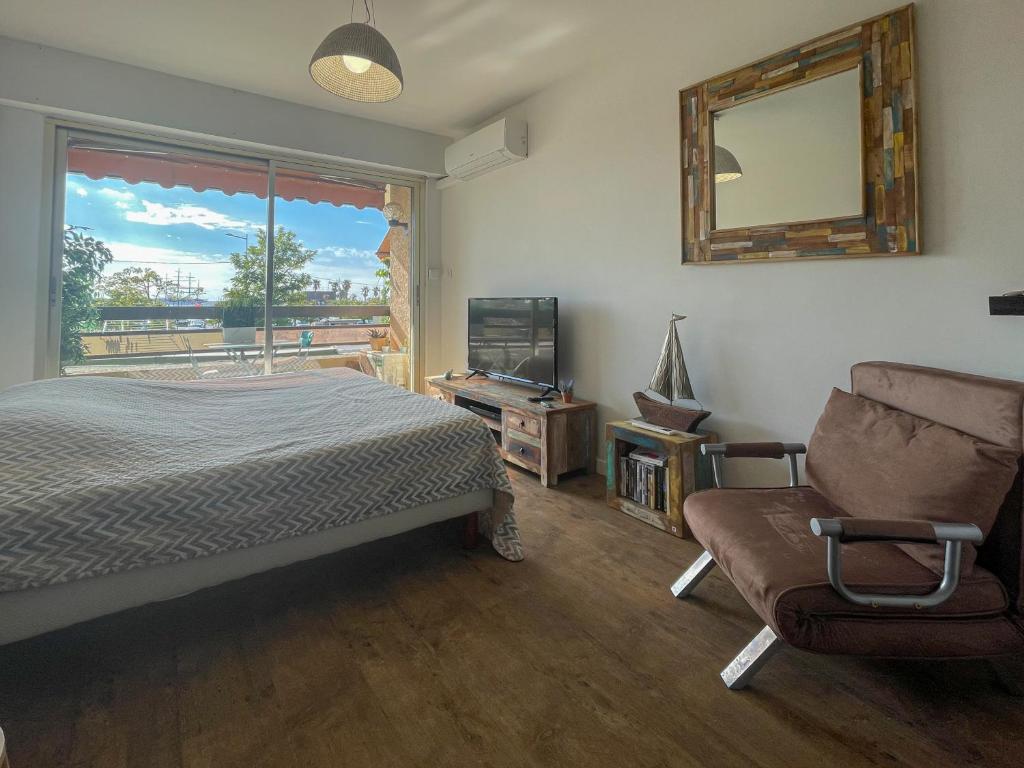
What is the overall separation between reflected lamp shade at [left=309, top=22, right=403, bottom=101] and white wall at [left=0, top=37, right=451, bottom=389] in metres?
2.07

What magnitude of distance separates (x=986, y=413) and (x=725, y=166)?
5.51 feet

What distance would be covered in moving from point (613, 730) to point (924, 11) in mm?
2804

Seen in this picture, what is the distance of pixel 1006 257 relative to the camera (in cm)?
182

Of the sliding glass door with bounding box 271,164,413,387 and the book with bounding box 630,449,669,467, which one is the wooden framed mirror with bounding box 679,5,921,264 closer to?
the book with bounding box 630,449,669,467

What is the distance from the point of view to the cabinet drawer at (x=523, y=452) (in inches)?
132

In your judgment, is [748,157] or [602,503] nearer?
[748,157]

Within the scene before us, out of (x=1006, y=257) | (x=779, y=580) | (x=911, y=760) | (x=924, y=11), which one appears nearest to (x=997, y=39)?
Result: (x=924, y=11)

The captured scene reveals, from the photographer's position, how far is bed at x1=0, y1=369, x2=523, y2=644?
4.75 feet

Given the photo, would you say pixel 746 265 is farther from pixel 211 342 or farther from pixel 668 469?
pixel 211 342

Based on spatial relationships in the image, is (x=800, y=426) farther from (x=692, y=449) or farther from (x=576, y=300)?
(x=576, y=300)

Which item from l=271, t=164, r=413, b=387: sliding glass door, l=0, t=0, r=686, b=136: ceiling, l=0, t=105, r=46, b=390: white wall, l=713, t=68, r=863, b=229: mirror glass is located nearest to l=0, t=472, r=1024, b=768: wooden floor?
l=713, t=68, r=863, b=229: mirror glass

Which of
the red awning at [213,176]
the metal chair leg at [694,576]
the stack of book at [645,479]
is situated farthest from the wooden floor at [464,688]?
the red awning at [213,176]

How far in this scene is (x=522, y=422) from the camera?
3.46 meters

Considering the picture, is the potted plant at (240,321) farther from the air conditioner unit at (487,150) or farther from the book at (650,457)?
the book at (650,457)
